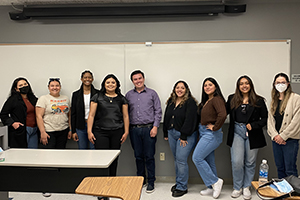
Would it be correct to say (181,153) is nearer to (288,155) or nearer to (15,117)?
(288,155)

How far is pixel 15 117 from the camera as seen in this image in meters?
3.28

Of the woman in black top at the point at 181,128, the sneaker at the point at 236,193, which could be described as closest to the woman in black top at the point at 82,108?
the woman in black top at the point at 181,128

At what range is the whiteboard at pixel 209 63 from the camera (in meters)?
3.48

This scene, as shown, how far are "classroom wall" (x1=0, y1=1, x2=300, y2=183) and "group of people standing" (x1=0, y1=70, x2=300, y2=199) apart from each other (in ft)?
1.37

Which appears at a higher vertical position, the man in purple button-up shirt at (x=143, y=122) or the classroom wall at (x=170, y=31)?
the classroom wall at (x=170, y=31)

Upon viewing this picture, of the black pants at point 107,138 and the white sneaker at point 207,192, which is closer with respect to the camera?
the black pants at point 107,138

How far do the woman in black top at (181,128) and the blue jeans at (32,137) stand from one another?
1.89 meters

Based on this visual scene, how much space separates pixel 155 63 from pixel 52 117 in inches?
66.2

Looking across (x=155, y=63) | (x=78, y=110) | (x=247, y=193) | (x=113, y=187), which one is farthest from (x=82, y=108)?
(x=247, y=193)

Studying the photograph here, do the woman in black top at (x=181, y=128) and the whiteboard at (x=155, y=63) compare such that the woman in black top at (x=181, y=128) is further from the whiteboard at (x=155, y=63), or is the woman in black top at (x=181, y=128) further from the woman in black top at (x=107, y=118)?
the woman in black top at (x=107, y=118)

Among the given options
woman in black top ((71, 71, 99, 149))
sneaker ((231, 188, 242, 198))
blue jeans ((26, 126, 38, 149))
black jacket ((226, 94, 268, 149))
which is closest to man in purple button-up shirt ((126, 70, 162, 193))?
woman in black top ((71, 71, 99, 149))

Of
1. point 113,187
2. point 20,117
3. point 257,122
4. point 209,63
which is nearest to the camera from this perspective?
point 113,187

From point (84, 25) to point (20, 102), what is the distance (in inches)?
58.0

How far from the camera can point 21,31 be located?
12.2ft
